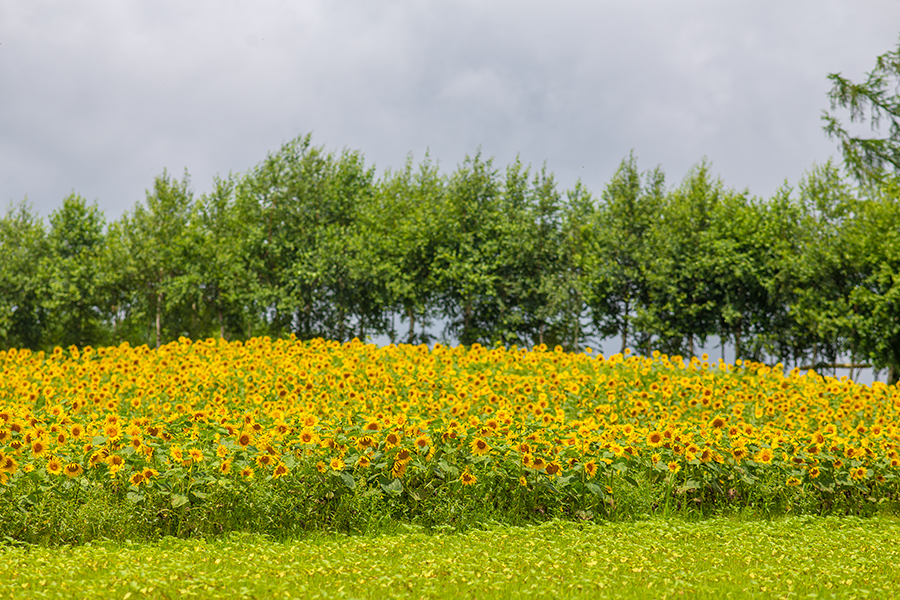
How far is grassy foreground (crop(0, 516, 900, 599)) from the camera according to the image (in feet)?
15.6

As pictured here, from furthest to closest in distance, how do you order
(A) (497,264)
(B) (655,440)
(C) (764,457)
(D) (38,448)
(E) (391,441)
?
(A) (497,264) < (C) (764,457) < (B) (655,440) < (E) (391,441) < (D) (38,448)

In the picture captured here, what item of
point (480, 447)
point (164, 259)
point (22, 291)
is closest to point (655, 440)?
point (480, 447)

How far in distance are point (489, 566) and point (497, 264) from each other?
24032mm

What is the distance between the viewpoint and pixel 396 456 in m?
6.94

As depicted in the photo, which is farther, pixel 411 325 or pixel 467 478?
pixel 411 325

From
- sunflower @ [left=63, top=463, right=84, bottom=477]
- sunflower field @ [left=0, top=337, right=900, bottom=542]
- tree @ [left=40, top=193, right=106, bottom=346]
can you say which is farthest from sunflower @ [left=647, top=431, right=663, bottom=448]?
tree @ [left=40, top=193, right=106, bottom=346]

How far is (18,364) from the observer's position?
1439 centimetres

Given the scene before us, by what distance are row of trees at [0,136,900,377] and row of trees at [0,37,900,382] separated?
84 mm

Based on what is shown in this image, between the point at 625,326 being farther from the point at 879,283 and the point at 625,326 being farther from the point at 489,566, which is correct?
the point at 489,566

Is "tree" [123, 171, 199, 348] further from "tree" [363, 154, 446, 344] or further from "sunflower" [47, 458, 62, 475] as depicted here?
"sunflower" [47, 458, 62, 475]

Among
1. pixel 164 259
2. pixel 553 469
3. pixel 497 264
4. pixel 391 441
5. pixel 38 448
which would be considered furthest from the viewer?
pixel 164 259

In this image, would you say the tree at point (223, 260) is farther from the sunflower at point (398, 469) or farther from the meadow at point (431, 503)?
the sunflower at point (398, 469)

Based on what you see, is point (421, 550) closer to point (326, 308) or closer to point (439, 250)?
point (439, 250)

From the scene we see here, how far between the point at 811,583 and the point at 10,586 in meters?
5.57
